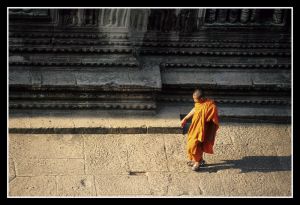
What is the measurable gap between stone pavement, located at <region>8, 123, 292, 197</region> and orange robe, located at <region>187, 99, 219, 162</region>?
341 mm

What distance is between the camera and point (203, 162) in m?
12.7

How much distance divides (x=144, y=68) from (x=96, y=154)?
165cm

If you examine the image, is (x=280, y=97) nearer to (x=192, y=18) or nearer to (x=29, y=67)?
(x=192, y=18)

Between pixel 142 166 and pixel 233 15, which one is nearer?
pixel 142 166

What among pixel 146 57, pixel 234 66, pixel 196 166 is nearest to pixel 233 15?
pixel 234 66

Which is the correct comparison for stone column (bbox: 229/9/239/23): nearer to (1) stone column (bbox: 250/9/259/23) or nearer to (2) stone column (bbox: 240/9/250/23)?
(2) stone column (bbox: 240/9/250/23)

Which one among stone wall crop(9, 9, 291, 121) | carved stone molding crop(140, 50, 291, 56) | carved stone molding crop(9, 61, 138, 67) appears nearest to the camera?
stone wall crop(9, 9, 291, 121)

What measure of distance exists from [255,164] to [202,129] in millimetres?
1088

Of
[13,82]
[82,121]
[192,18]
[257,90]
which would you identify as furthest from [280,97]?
[13,82]

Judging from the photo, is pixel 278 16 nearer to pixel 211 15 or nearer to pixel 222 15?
pixel 222 15

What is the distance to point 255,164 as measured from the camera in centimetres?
1283

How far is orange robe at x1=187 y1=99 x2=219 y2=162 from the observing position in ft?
39.8

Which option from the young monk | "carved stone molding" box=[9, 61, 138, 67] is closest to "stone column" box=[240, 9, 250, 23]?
"carved stone molding" box=[9, 61, 138, 67]

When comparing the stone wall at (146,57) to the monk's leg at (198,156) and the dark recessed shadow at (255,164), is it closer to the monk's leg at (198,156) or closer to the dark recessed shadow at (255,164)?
the dark recessed shadow at (255,164)
